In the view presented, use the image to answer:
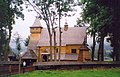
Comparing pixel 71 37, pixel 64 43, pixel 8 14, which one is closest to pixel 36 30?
pixel 64 43

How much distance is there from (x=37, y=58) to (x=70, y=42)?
8.65m

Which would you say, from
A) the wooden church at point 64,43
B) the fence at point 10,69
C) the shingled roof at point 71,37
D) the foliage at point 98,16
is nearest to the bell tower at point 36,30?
the wooden church at point 64,43

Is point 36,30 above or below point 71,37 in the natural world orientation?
above

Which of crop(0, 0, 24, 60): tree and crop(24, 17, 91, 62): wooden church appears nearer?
crop(0, 0, 24, 60): tree

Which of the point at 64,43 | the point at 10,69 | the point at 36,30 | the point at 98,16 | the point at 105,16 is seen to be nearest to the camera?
the point at 10,69

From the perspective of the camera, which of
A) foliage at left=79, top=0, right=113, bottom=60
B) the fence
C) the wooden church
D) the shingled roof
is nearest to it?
the fence

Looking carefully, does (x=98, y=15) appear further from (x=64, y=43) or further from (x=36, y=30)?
(x=36, y=30)

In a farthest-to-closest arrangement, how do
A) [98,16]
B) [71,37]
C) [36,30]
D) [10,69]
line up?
[36,30]
[71,37]
[98,16]
[10,69]

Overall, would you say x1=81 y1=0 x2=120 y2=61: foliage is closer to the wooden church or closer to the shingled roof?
the wooden church

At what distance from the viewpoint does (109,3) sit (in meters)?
31.5

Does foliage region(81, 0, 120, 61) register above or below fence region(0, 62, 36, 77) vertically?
above

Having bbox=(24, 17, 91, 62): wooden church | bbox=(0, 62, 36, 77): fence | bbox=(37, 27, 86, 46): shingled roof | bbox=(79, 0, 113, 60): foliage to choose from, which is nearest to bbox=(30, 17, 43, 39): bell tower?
bbox=(24, 17, 91, 62): wooden church

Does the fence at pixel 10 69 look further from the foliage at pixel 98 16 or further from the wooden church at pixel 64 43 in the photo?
the wooden church at pixel 64 43

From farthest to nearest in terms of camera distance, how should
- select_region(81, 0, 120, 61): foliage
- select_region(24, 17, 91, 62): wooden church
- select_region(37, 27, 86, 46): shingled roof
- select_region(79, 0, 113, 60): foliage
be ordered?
1. select_region(37, 27, 86, 46): shingled roof
2. select_region(24, 17, 91, 62): wooden church
3. select_region(79, 0, 113, 60): foliage
4. select_region(81, 0, 120, 61): foliage
